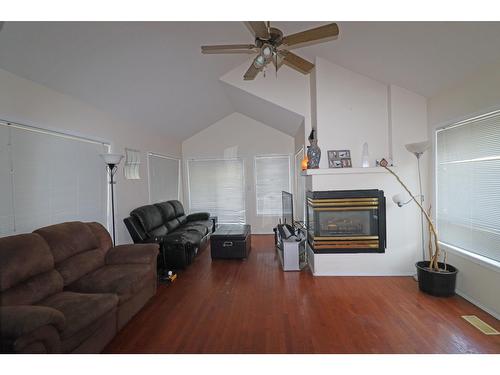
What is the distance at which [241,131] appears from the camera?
669 cm

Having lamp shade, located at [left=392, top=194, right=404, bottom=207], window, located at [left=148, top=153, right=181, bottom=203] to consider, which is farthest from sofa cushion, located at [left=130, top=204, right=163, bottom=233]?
lamp shade, located at [left=392, top=194, right=404, bottom=207]

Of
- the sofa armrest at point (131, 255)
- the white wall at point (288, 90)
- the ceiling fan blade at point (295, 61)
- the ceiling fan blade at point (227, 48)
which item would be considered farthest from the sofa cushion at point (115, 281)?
the white wall at point (288, 90)

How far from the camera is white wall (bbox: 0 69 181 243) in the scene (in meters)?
2.45

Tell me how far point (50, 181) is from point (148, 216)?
1639mm

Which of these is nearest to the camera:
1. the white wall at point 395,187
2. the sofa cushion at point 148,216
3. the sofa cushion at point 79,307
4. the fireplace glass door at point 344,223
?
the sofa cushion at point 79,307

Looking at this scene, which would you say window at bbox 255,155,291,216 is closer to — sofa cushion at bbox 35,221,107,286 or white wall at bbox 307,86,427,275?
white wall at bbox 307,86,427,275

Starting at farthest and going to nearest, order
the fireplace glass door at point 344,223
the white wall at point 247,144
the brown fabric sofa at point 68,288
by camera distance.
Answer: the white wall at point 247,144 → the fireplace glass door at point 344,223 → the brown fabric sofa at point 68,288

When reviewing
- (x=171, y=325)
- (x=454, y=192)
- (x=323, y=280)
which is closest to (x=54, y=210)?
(x=171, y=325)

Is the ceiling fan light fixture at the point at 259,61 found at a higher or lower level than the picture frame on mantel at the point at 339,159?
higher

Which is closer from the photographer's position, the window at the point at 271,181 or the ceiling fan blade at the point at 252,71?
the ceiling fan blade at the point at 252,71

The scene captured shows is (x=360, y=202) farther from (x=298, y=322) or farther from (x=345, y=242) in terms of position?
(x=298, y=322)

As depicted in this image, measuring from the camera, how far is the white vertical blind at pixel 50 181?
2516 millimetres

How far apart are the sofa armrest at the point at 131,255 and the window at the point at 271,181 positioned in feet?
12.9

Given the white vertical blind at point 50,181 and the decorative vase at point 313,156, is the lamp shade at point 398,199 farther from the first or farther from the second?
the white vertical blind at point 50,181
